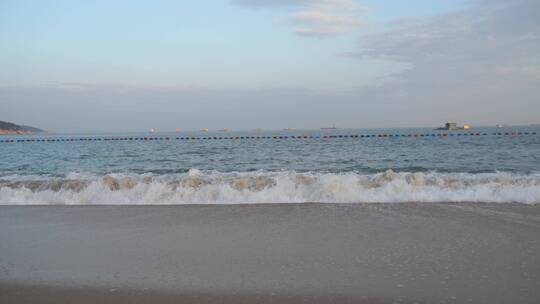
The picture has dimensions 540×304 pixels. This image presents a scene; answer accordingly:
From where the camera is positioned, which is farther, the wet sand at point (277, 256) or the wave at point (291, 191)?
the wave at point (291, 191)

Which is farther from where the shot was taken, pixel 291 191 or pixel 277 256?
pixel 291 191

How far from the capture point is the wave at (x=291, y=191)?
38.5 feet

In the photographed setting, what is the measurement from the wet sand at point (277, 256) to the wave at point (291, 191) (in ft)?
5.14

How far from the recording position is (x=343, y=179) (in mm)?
13750

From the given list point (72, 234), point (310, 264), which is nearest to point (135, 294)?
point (310, 264)

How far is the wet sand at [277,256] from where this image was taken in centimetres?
506

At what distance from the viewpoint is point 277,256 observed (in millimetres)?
6438

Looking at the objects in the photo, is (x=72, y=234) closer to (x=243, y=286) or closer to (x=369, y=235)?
(x=243, y=286)

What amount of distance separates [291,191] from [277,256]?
6.27 m

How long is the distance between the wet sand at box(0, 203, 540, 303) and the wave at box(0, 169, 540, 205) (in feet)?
5.14

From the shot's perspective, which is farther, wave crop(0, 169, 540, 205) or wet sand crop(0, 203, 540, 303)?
wave crop(0, 169, 540, 205)

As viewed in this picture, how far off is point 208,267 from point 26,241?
389cm

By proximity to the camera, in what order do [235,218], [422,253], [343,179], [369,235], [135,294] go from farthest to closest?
[343,179] → [235,218] → [369,235] → [422,253] → [135,294]

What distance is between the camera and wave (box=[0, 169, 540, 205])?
1175 cm
